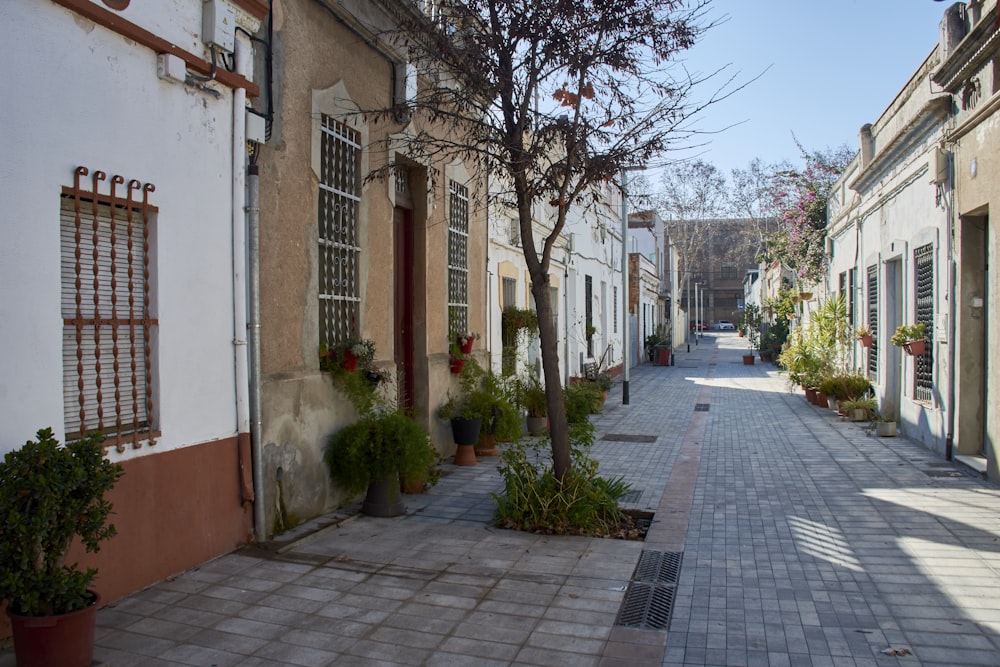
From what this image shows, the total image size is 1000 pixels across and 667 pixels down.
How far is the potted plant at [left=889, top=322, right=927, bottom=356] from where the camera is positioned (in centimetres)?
956

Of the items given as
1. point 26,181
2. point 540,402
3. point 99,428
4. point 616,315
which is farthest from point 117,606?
point 616,315

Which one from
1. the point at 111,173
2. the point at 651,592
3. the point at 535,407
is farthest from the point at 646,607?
the point at 535,407

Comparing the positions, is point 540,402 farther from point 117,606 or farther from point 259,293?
point 117,606

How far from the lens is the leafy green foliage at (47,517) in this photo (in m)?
3.13

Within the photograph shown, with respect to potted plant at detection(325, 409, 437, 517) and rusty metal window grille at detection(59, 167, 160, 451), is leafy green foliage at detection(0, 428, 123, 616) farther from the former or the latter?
potted plant at detection(325, 409, 437, 517)

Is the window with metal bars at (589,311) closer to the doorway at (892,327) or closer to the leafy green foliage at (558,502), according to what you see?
the doorway at (892,327)

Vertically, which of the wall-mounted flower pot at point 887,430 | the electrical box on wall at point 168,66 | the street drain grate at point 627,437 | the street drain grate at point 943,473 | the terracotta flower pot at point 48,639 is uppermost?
the electrical box on wall at point 168,66

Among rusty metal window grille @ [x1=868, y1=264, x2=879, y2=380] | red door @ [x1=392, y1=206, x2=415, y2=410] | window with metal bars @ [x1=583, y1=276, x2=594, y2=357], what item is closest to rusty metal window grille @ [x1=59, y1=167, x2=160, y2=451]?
red door @ [x1=392, y1=206, x2=415, y2=410]

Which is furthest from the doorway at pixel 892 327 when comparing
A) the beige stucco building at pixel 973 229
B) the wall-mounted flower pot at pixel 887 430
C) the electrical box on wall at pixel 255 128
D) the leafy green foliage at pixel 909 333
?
the electrical box on wall at pixel 255 128

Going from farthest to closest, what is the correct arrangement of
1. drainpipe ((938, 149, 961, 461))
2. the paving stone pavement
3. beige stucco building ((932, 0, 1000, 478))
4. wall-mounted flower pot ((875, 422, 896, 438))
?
wall-mounted flower pot ((875, 422, 896, 438)) < drainpipe ((938, 149, 961, 461)) < beige stucco building ((932, 0, 1000, 478)) < the paving stone pavement

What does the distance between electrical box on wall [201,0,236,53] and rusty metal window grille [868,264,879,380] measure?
1093 cm

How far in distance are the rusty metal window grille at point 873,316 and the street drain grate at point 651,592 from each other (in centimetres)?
899

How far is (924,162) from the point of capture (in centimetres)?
950

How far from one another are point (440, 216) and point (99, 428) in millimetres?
5414
